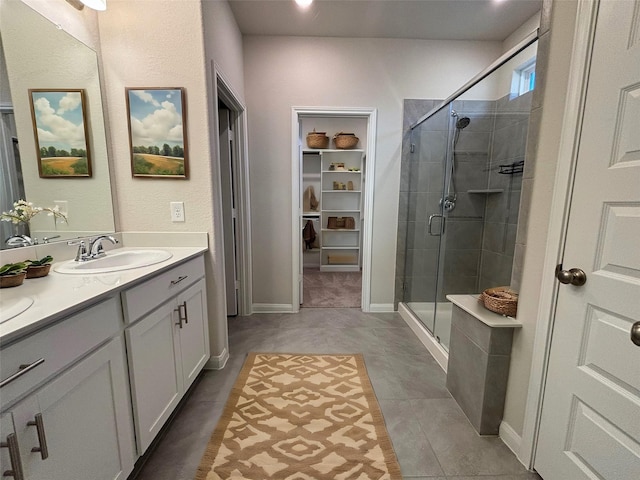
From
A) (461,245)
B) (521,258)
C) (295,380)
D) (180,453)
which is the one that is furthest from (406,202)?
(180,453)

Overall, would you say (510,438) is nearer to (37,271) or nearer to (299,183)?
(37,271)

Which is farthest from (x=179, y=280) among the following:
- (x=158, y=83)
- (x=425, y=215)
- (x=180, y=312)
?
(x=425, y=215)

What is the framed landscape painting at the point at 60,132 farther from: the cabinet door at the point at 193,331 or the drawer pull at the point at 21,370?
the drawer pull at the point at 21,370

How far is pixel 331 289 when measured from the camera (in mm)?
3770

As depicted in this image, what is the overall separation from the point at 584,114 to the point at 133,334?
196 cm

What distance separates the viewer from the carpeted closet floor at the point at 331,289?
322cm

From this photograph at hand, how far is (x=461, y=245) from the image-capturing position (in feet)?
8.93

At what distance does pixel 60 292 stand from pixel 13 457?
0.47 metres

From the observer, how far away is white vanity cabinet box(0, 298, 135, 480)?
660mm

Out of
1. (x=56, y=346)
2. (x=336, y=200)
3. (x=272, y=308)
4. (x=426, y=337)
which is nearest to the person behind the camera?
(x=56, y=346)

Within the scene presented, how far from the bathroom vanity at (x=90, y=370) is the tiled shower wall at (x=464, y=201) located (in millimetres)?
2256

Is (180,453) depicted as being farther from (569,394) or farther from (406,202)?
(406,202)

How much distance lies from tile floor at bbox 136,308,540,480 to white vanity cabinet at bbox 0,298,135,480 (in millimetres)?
351

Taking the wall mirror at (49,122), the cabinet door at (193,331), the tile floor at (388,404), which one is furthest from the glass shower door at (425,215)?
the wall mirror at (49,122)
